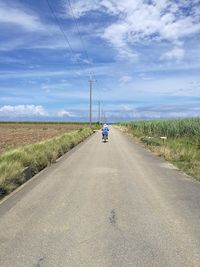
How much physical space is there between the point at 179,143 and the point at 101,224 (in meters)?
23.9

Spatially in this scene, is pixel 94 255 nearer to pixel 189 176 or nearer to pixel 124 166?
pixel 189 176

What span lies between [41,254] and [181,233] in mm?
2453

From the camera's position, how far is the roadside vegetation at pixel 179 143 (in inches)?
706

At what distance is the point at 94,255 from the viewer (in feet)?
18.5

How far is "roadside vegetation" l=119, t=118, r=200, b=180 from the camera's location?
58.9ft

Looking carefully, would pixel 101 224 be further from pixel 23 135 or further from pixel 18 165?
pixel 23 135

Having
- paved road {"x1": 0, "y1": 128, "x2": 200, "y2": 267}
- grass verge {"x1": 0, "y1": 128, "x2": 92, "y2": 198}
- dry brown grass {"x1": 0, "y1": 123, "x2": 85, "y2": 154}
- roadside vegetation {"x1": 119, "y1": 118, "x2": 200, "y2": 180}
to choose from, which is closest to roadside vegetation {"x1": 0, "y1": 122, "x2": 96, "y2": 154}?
dry brown grass {"x1": 0, "y1": 123, "x2": 85, "y2": 154}

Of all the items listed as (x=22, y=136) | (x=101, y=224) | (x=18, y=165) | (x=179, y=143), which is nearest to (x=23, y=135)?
(x=22, y=136)

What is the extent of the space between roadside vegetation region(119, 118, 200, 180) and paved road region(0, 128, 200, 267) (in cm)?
423

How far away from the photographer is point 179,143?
30.4 metres

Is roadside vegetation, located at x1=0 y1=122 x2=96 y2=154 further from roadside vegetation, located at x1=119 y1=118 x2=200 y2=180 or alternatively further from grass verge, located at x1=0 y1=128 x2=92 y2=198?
roadside vegetation, located at x1=119 y1=118 x2=200 y2=180

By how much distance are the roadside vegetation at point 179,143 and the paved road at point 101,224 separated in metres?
4.23

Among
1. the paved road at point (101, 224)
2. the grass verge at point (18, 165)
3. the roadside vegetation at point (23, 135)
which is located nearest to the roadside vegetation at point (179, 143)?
the paved road at point (101, 224)

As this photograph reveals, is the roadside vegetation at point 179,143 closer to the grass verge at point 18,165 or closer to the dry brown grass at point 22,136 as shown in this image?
the grass verge at point 18,165
